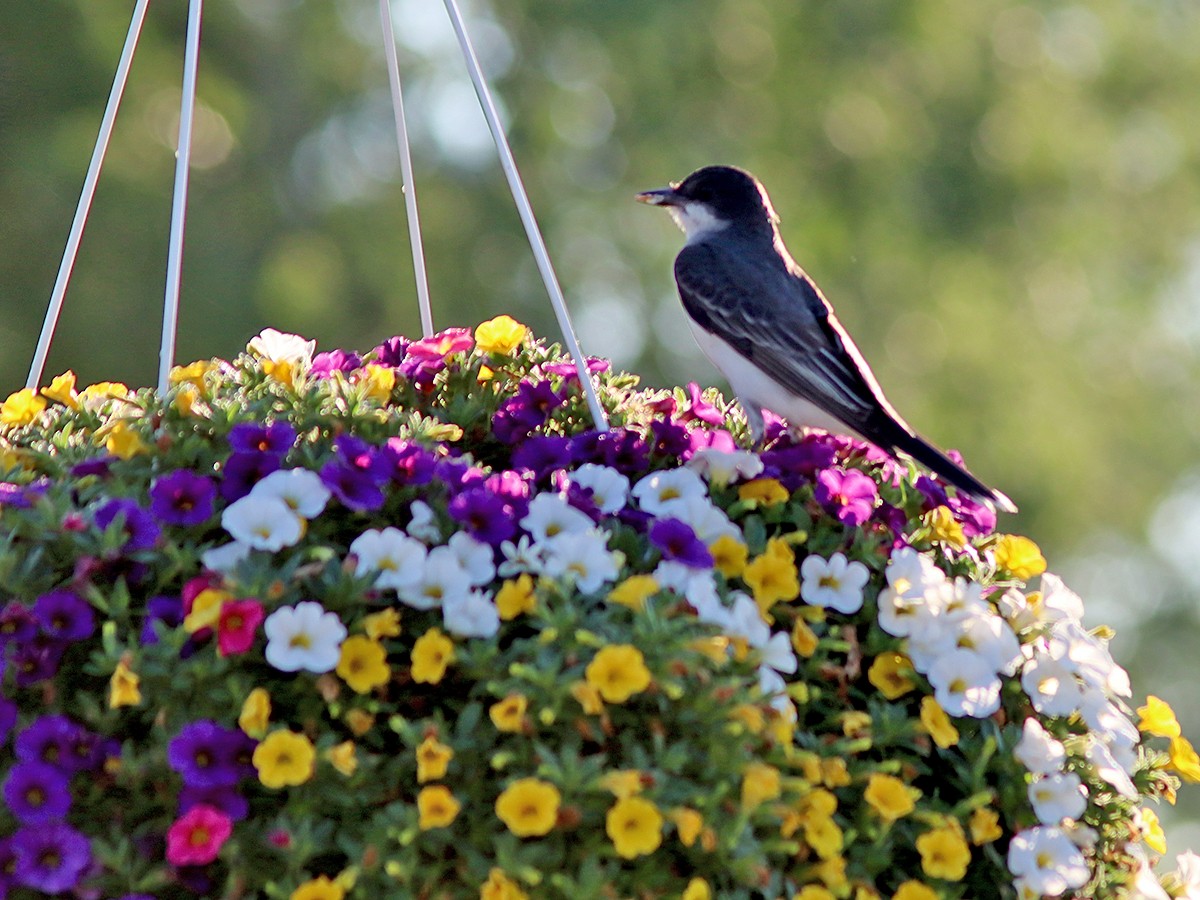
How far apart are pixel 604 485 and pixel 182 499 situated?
0.54 metres

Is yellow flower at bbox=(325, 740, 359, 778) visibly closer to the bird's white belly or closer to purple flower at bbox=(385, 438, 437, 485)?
purple flower at bbox=(385, 438, 437, 485)

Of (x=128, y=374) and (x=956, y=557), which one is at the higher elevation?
(x=956, y=557)

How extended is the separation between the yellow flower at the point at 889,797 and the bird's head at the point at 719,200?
1.88 meters

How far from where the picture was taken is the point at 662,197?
3.61 m

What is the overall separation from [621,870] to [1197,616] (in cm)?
1128

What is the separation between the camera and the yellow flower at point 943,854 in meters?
1.88

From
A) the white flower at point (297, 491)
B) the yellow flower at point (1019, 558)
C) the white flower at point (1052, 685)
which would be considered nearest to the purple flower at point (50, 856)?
the white flower at point (297, 491)

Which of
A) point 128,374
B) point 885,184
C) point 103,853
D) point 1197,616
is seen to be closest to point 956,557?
point 103,853

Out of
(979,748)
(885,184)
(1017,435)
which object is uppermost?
(979,748)

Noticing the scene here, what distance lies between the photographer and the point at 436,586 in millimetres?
1822

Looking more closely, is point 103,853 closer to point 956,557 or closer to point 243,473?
point 243,473

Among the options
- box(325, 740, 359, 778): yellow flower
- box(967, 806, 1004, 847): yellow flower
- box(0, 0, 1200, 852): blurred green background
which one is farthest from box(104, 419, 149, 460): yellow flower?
box(0, 0, 1200, 852): blurred green background

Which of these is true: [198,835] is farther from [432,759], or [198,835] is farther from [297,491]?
[297,491]

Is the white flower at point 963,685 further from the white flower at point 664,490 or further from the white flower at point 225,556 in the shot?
the white flower at point 225,556
